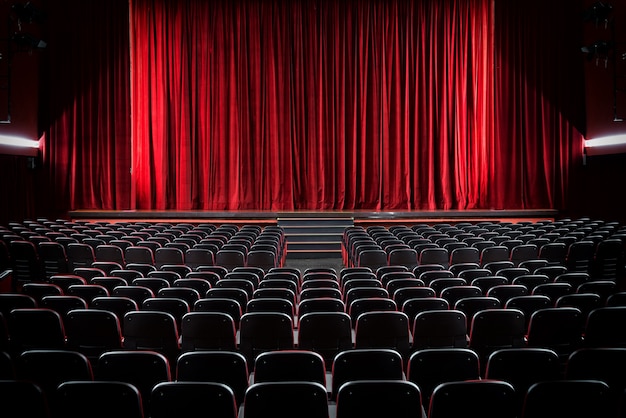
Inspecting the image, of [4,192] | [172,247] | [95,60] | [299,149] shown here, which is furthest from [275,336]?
[95,60]

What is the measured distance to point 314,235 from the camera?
52.8 ft

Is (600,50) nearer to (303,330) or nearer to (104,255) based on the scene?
(104,255)

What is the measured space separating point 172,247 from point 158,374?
6.86m

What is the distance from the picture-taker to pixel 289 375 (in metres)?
4.16

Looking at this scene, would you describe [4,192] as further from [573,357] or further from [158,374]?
[573,357]

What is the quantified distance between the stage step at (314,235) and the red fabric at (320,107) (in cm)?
358

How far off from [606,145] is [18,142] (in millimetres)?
16079

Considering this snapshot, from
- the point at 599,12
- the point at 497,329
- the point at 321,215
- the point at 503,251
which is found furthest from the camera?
the point at 321,215

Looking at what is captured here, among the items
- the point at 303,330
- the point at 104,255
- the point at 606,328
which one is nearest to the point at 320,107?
the point at 104,255

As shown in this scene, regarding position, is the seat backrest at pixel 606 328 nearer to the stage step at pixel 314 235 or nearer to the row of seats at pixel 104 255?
the row of seats at pixel 104 255

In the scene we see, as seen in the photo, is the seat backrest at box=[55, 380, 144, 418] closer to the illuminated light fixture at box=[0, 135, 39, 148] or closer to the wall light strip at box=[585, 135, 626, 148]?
the illuminated light fixture at box=[0, 135, 39, 148]

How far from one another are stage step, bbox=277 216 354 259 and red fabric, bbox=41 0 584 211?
11.8 feet

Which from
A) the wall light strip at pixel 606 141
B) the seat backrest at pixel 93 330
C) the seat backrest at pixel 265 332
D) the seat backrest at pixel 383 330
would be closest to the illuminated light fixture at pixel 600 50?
the wall light strip at pixel 606 141

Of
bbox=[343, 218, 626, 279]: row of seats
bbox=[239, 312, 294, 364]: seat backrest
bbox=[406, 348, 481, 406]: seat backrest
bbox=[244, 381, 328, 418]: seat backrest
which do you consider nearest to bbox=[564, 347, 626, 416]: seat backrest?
bbox=[406, 348, 481, 406]: seat backrest
